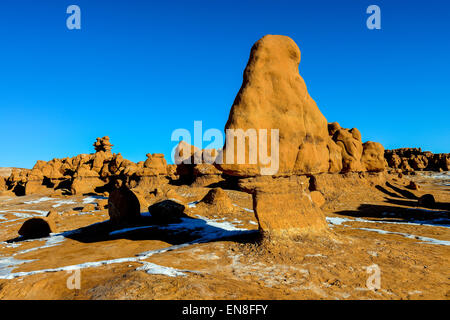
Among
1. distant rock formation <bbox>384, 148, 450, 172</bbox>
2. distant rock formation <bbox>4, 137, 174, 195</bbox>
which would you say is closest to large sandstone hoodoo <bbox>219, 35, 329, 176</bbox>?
distant rock formation <bbox>4, 137, 174, 195</bbox>

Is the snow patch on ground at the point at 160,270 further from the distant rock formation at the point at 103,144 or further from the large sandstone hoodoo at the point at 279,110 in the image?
the distant rock formation at the point at 103,144

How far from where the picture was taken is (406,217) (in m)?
12.9

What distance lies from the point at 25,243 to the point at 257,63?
11078 millimetres

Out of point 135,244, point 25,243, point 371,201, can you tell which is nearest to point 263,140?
point 135,244

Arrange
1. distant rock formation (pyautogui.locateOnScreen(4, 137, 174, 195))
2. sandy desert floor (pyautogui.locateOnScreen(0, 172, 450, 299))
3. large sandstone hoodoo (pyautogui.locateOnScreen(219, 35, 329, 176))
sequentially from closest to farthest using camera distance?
sandy desert floor (pyautogui.locateOnScreen(0, 172, 450, 299))
large sandstone hoodoo (pyautogui.locateOnScreen(219, 35, 329, 176))
distant rock formation (pyautogui.locateOnScreen(4, 137, 174, 195))

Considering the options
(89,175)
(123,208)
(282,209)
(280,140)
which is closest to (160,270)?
(282,209)

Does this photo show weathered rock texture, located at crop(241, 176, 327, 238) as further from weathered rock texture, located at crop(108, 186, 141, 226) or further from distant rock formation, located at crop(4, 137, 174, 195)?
distant rock formation, located at crop(4, 137, 174, 195)

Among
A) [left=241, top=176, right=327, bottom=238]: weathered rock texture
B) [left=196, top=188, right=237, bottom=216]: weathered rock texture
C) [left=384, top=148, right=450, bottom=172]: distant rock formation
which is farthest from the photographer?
[left=384, top=148, right=450, bottom=172]: distant rock formation

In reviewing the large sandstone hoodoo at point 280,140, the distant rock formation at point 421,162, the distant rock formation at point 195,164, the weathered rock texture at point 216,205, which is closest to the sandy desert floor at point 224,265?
the large sandstone hoodoo at point 280,140

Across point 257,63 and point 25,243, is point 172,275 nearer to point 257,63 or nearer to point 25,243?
point 257,63

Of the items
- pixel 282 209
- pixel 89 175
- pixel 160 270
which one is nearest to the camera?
pixel 160 270

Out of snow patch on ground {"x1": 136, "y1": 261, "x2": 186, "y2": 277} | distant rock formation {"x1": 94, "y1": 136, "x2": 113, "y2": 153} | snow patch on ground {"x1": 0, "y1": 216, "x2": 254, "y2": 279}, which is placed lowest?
snow patch on ground {"x1": 0, "y1": 216, "x2": 254, "y2": 279}

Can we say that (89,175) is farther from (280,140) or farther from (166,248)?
(280,140)

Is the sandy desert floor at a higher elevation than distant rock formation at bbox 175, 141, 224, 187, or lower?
lower
